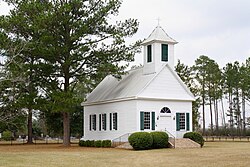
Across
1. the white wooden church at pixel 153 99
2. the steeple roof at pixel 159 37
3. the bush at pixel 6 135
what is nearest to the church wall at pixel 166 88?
the white wooden church at pixel 153 99

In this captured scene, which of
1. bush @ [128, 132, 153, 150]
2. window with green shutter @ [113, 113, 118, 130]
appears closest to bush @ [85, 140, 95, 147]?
window with green shutter @ [113, 113, 118, 130]

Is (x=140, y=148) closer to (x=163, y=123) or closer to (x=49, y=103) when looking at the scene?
(x=163, y=123)

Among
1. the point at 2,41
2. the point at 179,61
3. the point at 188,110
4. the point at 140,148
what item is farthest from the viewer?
the point at 179,61

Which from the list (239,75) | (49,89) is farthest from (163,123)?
(239,75)

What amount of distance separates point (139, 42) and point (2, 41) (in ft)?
37.2

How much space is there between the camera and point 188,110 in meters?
35.2

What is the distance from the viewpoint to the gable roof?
3353cm

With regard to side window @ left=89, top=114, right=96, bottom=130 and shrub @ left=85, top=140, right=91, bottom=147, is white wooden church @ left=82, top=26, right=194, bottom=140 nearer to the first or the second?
shrub @ left=85, top=140, right=91, bottom=147

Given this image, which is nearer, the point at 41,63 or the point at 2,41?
the point at 2,41

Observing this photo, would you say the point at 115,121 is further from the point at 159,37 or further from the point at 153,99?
the point at 159,37

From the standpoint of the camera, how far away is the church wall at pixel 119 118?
33.2 metres

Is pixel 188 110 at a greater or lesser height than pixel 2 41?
lesser

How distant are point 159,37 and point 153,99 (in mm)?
5215

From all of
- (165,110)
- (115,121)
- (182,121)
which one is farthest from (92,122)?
(182,121)
